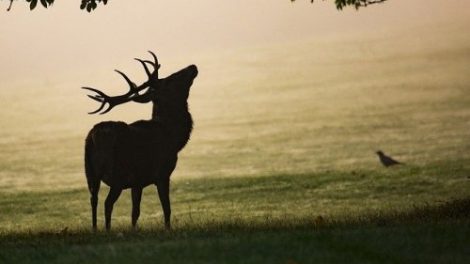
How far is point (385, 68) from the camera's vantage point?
73.0 meters

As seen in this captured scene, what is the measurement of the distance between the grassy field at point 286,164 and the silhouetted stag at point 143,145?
714 millimetres

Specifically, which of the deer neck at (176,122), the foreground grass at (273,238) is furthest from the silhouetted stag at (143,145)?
the foreground grass at (273,238)

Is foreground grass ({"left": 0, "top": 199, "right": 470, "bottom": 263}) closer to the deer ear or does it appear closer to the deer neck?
the deer neck

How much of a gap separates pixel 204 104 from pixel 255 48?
77.0ft

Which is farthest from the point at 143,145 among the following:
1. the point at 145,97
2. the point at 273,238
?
the point at 273,238

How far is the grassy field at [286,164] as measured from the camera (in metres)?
11.8

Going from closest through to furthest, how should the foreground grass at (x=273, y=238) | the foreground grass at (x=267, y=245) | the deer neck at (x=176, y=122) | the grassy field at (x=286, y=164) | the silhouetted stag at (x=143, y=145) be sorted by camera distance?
the foreground grass at (x=267, y=245)
the foreground grass at (x=273, y=238)
the grassy field at (x=286, y=164)
the silhouetted stag at (x=143, y=145)
the deer neck at (x=176, y=122)

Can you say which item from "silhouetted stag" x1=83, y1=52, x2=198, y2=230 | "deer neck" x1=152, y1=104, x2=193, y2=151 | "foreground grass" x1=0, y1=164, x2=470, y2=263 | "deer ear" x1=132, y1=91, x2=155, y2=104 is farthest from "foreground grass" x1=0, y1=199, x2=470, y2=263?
"deer ear" x1=132, y1=91, x2=155, y2=104

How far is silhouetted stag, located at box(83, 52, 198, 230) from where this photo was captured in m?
14.3

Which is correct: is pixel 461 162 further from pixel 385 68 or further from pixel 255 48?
pixel 255 48

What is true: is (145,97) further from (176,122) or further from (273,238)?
(273,238)

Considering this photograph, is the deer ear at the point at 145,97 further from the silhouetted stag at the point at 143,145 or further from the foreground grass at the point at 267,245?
the foreground grass at the point at 267,245

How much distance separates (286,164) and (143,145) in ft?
80.7

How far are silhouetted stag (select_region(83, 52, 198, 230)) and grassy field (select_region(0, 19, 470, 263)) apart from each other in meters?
0.71
